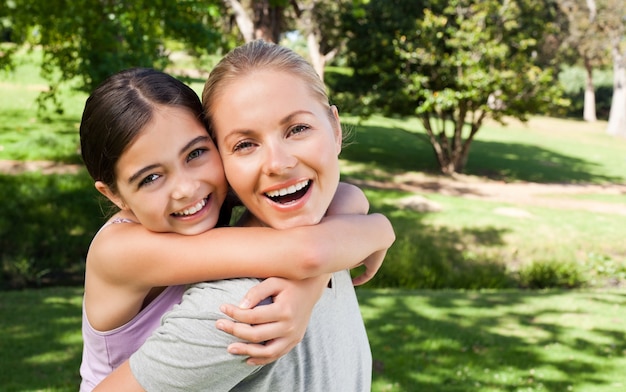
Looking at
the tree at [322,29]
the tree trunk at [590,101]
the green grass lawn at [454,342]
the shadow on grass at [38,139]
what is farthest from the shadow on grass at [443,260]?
the tree trunk at [590,101]

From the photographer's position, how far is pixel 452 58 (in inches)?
590

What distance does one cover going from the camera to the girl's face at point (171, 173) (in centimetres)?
139

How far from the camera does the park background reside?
18.3ft

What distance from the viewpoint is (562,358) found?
5.57 metres

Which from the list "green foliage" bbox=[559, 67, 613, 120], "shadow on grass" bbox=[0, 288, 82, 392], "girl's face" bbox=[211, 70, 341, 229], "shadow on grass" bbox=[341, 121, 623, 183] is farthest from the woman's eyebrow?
"green foliage" bbox=[559, 67, 613, 120]

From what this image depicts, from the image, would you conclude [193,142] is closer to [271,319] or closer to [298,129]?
[298,129]

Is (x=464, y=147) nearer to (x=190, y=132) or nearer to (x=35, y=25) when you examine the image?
(x=35, y=25)

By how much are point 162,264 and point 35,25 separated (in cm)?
789

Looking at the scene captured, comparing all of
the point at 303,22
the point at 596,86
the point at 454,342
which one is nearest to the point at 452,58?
the point at 303,22

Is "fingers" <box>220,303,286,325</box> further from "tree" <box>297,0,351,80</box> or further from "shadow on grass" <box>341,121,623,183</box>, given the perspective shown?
"tree" <box>297,0,351,80</box>

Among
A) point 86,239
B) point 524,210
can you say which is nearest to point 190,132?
point 86,239

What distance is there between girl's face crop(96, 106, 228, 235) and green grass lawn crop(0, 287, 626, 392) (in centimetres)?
373

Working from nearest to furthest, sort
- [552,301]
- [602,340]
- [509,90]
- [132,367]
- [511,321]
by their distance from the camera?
[132,367], [602,340], [511,321], [552,301], [509,90]

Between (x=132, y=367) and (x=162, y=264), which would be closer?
(x=132, y=367)
